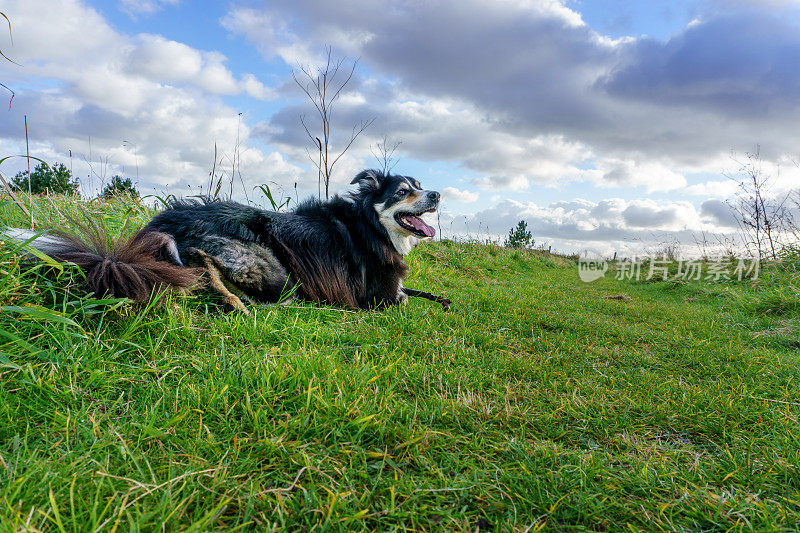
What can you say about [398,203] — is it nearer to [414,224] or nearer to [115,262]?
[414,224]

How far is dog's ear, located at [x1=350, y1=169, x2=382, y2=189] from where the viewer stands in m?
4.35

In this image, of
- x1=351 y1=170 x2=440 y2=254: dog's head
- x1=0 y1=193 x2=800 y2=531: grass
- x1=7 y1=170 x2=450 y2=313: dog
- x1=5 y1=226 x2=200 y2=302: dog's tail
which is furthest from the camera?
x1=351 y1=170 x2=440 y2=254: dog's head

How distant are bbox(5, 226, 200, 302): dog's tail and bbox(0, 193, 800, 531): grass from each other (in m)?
0.12

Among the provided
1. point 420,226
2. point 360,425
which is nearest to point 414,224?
point 420,226

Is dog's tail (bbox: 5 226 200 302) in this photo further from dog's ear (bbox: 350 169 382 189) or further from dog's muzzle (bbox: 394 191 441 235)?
dog's muzzle (bbox: 394 191 441 235)

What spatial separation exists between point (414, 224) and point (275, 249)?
1.45 m

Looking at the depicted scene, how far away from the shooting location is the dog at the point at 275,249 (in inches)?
110

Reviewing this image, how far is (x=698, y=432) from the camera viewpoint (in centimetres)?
210

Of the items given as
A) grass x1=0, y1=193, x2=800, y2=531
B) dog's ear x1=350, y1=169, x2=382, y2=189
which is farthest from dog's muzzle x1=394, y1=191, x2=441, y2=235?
grass x1=0, y1=193, x2=800, y2=531

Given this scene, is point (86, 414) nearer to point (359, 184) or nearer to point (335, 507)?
point (335, 507)

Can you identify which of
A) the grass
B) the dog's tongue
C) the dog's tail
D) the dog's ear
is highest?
the dog's ear

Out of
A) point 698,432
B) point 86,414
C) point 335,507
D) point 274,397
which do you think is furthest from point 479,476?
point 86,414

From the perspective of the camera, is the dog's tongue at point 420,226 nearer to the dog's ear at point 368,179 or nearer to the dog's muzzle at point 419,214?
the dog's muzzle at point 419,214

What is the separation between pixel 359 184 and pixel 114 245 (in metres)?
2.27
